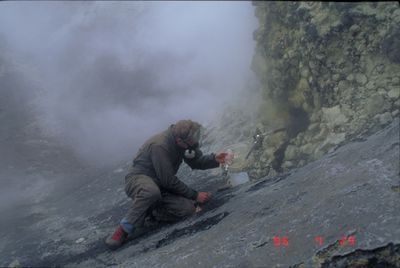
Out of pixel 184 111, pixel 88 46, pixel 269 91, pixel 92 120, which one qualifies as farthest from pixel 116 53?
pixel 269 91

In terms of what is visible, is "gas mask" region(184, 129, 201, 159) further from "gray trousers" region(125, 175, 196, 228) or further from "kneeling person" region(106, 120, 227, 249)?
"gray trousers" region(125, 175, 196, 228)

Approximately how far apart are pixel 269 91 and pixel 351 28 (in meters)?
1.69

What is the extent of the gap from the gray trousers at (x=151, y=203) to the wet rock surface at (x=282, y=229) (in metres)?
0.14

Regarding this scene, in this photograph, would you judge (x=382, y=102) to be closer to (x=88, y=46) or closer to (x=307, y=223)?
(x=307, y=223)

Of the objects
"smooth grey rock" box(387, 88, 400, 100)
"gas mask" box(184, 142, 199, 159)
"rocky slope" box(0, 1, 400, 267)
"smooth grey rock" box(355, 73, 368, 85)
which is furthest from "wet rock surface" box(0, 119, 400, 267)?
"smooth grey rock" box(355, 73, 368, 85)

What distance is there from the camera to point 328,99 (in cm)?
584

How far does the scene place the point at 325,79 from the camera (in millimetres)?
5930

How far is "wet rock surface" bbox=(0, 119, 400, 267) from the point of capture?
3057 millimetres

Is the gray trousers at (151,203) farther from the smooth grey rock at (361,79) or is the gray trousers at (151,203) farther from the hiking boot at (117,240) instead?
the smooth grey rock at (361,79)

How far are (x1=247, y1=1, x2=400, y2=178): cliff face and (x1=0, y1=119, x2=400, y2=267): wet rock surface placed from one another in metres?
0.90

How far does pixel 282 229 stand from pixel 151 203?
1415mm

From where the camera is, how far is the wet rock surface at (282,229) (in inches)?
120

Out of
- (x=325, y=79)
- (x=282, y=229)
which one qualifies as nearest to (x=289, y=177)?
(x=282, y=229)

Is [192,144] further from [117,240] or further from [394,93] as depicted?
[394,93]
